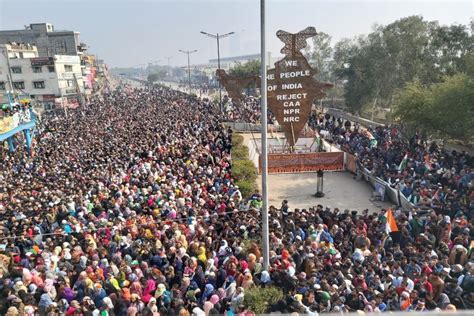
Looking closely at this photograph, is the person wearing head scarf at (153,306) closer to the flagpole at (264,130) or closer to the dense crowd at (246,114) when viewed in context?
the flagpole at (264,130)

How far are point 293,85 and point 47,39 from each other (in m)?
71.6

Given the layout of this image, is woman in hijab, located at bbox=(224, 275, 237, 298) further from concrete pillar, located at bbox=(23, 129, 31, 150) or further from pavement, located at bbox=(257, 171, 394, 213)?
concrete pillar, located at bbox=(23, 129, 31, 150)

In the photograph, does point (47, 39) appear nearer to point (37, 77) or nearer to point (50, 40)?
point (50, 40)

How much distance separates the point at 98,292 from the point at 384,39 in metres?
32.5

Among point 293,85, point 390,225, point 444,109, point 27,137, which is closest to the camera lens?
point 390,225

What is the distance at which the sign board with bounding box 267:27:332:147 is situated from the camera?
665 inches

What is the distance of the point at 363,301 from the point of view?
689 cm

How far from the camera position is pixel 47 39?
75375 millimetres

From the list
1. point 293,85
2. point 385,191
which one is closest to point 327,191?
point 385,191

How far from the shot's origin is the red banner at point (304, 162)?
19250 mm

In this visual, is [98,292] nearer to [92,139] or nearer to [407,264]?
[407,264]

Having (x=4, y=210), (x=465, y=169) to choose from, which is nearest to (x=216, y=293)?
(x=4, y=210)

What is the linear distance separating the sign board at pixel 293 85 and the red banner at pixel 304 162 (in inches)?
62.9

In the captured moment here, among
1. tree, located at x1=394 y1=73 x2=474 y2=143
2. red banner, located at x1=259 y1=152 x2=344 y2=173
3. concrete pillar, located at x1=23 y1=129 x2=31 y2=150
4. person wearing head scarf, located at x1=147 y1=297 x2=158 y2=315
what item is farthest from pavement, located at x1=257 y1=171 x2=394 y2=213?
concrete pillar, located at x1=23 y1=129 x2=31 y2=150
